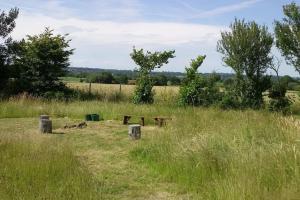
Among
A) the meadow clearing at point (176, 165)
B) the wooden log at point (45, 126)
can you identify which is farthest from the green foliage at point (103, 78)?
the meadow clearing at point (176, 165)

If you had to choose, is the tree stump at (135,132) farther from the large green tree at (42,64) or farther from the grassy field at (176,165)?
the large green tree at (42,64)

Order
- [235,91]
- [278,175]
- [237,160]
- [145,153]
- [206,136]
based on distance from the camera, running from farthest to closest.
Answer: [235,91] < [145,153] < [206,136] < [237,160] < [278,175]

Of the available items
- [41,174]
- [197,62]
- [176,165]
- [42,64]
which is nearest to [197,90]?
[197,62]

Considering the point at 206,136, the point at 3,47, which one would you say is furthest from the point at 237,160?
the point at 3,47

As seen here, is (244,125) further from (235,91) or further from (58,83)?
(58,83)

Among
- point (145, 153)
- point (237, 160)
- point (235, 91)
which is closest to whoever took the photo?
point (237, 160)

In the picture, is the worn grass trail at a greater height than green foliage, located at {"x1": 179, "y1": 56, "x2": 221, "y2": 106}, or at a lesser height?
lesser

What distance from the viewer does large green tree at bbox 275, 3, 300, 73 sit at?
26375 mm

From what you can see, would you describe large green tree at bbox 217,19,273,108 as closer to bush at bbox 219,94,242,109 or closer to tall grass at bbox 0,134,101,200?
bush at bbox 219,94,242,109

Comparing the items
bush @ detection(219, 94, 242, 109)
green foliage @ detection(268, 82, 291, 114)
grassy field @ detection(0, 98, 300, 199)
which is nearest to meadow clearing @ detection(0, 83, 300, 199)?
grassy field @ detection(0, 98, 300, 199)

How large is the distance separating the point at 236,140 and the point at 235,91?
18234 millimetres

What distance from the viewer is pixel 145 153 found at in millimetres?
10453

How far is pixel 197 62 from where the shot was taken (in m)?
25.3

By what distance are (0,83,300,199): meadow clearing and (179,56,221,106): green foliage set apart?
12198 mm
